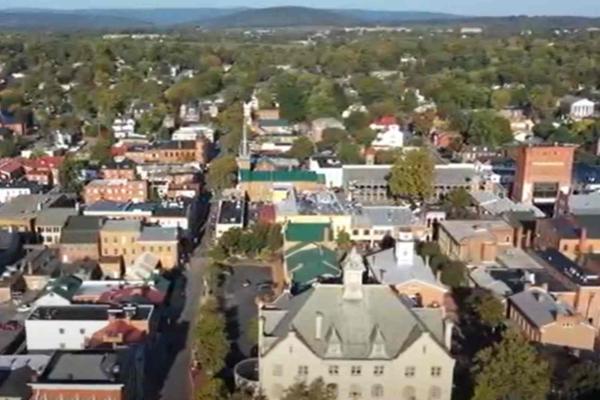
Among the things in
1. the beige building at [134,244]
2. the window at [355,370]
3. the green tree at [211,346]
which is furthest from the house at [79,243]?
the window at [355,370]

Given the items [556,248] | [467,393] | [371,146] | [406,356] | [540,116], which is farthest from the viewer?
[540,116]

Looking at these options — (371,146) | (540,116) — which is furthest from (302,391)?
(540,116)

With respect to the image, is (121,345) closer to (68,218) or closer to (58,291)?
(58,291)

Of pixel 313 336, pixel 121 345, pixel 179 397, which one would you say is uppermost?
pixel 313 336

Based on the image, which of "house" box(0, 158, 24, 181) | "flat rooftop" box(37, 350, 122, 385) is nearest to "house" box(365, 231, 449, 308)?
"flat rooftop" box(37, 350, 122, 385)

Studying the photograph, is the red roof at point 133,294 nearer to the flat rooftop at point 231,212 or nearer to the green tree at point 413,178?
the flat rooftop at point 231,212

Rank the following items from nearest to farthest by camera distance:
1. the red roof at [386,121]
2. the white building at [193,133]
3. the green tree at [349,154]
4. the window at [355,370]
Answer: the window at [355,370] → the green tree at [349,154] → the white building at [193,133] → the red roof at [386,121]

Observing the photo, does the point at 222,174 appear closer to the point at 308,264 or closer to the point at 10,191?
the point at 10,191

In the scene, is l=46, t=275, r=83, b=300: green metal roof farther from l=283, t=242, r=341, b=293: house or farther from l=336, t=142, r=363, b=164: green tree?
l=336, t=142, r=363, b=164: green tree
